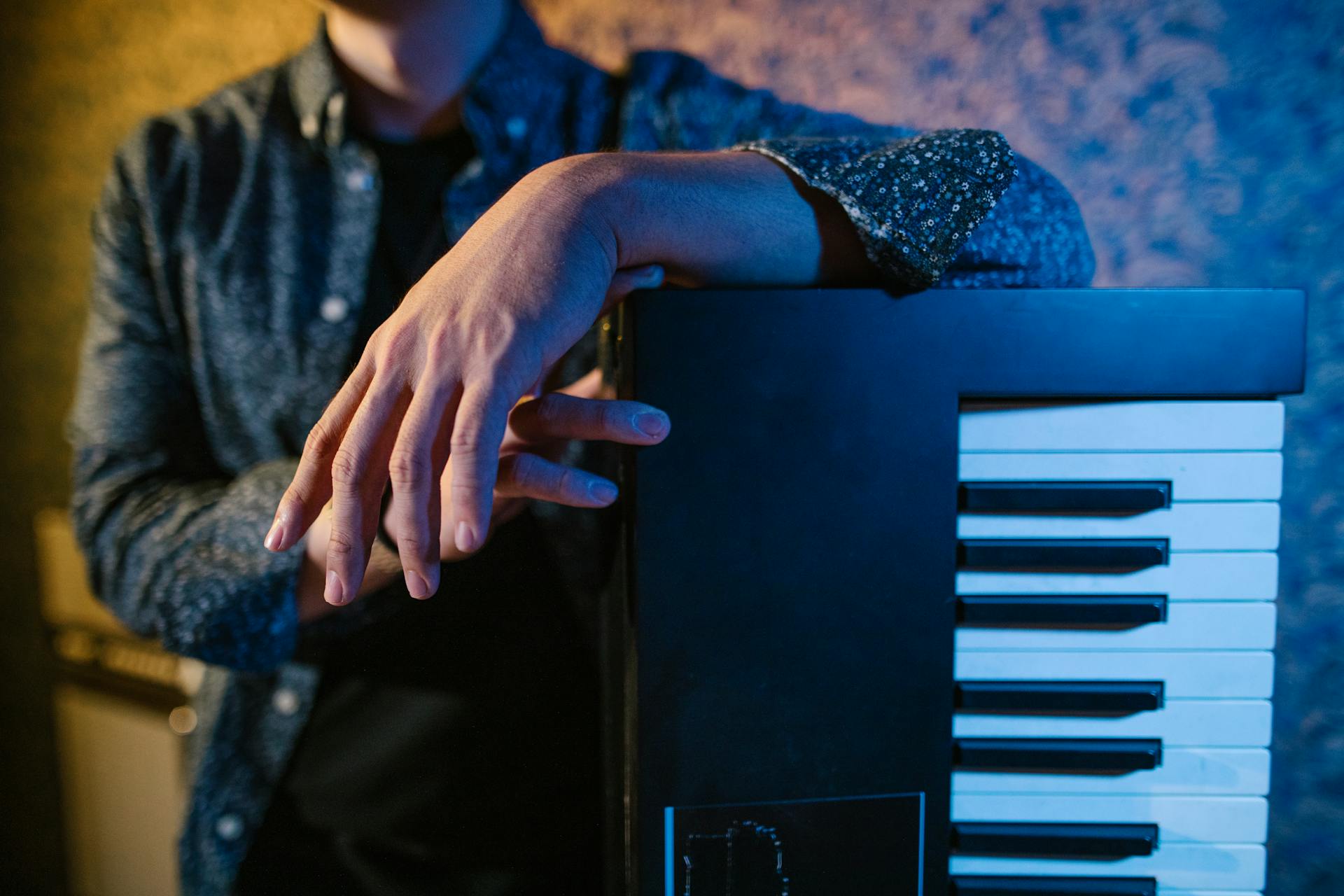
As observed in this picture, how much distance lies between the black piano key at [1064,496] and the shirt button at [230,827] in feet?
2.54

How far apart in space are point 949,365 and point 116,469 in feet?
2.44

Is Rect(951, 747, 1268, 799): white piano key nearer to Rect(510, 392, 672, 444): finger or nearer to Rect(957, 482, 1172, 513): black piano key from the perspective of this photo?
Rect(957, 482, 1172, 513): black piano key

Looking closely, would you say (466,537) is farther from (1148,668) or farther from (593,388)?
(1148,668)

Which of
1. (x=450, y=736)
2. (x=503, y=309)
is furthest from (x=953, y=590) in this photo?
(x=450, y=736)

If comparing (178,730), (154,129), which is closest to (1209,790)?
(154,129)

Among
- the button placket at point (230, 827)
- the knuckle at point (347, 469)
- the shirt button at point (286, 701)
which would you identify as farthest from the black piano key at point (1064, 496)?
the button placket at point (230, 827)

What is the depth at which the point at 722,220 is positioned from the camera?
0.41 metres

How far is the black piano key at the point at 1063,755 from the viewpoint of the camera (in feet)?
1.39

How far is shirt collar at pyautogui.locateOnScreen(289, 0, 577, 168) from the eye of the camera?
2.30 feet

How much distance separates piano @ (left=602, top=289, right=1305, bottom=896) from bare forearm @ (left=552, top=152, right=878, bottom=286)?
4cm

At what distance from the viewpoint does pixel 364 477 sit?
1.17 ft

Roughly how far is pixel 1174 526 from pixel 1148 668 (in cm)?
8

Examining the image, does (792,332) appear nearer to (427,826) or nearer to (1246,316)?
(1246,316)

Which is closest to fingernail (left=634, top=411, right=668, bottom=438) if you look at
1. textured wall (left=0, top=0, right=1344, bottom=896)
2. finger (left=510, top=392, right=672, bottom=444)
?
finger (left=510, top=392, right=672, bottom=444)
